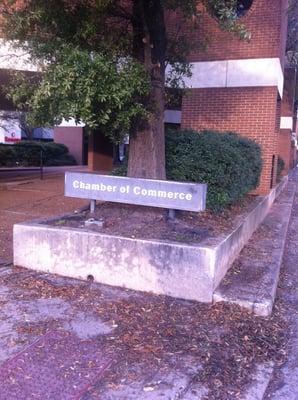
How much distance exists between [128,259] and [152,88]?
9.10 feet

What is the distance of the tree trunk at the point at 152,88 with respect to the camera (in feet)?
22.0

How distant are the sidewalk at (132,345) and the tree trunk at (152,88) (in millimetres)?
2219

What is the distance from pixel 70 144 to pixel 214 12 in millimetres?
27044

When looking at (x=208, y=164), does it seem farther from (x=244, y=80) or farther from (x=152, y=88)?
(x=244, y=80)

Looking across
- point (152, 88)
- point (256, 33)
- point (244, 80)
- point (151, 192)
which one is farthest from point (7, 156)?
point (151, 192)

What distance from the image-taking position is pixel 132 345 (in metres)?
4.02

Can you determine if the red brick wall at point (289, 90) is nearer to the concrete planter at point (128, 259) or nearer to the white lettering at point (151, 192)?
the concrete planter at point (128, 259)

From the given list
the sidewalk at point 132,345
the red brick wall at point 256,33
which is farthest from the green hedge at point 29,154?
the sidewalk at point 132,345

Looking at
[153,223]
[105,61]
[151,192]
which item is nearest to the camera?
[151,192]

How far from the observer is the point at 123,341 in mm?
4094

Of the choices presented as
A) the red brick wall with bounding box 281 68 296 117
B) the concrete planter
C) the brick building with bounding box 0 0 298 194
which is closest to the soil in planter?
the concrete planter

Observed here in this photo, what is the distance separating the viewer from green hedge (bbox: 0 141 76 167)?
25.9 meters

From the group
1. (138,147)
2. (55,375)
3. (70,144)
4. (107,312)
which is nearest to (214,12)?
(138,147)

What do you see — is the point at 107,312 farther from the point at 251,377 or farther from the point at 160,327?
the point at 251,377
